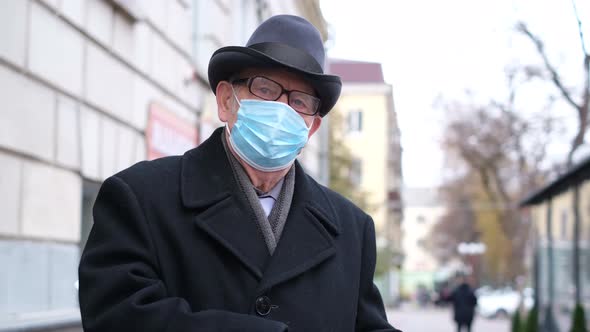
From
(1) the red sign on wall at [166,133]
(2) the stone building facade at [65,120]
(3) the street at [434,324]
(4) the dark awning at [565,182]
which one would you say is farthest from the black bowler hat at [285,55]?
(3) the street at [434,324]

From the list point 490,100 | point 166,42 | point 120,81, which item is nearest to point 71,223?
point 120,81

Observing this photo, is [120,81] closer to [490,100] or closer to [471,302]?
[471,302]

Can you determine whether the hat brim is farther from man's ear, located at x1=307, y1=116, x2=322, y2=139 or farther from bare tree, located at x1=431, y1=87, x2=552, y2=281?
bare tree, located at x1=431, y1=87, x2=552, y2=281

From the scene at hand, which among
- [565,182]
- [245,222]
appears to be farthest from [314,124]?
[565,182]

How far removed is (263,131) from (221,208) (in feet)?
0.78

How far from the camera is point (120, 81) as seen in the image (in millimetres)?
9258

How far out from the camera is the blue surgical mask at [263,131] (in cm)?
271

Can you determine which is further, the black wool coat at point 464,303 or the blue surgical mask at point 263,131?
the black wool coat at point 464,303

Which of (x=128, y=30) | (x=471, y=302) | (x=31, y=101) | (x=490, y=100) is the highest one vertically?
(x=490, y=100)

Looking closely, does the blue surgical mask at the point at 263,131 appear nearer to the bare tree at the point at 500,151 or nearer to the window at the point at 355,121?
the bare tree at the point at 500,151

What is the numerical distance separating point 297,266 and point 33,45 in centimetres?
505

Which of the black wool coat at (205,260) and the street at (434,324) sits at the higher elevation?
the black wool coat at (205,260)

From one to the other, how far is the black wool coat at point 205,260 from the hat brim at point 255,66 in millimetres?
175

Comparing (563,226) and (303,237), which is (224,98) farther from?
(563,226)
